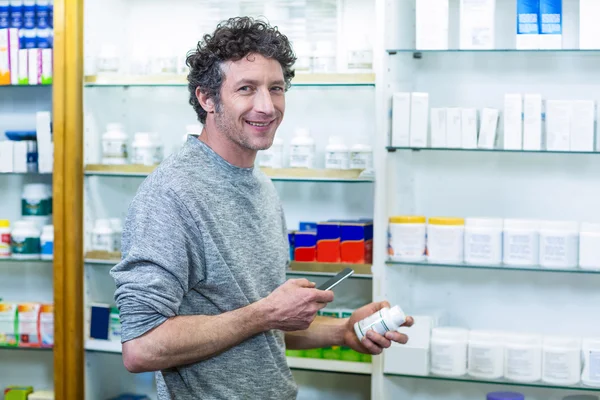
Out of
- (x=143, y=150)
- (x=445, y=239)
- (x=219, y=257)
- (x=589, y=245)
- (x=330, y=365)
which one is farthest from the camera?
(x=143, y=150)

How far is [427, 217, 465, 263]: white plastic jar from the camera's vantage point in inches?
124

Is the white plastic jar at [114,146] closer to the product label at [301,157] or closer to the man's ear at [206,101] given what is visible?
the product label at [301,157]

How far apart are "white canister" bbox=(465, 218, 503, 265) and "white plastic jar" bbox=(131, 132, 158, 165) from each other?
4.77 ft

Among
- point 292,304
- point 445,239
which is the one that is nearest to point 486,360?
point 445,239

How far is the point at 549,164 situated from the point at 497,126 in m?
0.44

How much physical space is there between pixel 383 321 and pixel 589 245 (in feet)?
4.14

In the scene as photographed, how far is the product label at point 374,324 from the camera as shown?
2186 mm

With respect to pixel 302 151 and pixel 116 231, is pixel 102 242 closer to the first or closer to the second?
pixel 116 231

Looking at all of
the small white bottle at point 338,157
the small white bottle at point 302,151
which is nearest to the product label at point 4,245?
the small white bottle at point 302,151

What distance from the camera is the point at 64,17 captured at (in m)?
3.55

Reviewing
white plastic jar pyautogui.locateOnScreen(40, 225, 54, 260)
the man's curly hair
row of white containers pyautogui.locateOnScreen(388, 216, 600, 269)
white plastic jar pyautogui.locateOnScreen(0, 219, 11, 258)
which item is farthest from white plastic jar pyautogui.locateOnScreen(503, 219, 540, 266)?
white plastic jar pyautogui.locateOnScreen(0, 219, 11, 258)

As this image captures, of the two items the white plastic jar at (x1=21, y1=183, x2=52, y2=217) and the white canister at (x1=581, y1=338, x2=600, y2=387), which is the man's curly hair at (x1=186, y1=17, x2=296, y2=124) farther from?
the white plastic jar at (x1=21, y1=183, x2=52, y2=217)

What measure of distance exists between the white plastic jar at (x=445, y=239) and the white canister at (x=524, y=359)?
1.30 ft

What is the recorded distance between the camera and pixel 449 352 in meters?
3.17
